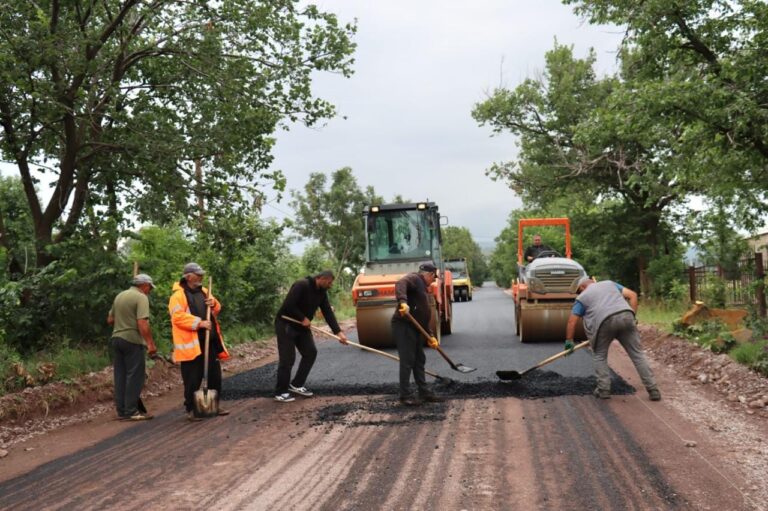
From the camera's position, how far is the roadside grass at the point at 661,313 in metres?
13.7

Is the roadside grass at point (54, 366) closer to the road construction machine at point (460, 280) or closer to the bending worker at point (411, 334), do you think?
the bending worker at point (411, 334)

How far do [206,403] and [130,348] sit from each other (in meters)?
1.08

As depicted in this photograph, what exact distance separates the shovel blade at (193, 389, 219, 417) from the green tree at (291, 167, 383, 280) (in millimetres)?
34431

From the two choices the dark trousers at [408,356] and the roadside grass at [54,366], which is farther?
the roadside grass at [54,366]

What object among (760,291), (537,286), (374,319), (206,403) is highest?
(537,286)

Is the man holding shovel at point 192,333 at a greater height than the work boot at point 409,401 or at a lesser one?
greater

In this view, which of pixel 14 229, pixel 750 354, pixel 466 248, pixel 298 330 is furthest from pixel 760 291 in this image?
pixel 466 248

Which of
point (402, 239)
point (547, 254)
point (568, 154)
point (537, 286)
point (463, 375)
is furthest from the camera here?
point (568, 154)

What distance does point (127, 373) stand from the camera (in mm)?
7371

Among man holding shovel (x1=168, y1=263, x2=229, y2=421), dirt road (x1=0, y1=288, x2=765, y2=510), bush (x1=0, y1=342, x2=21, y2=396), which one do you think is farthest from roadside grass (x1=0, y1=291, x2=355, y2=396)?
man holding shovel (x1=168, y1=263, x2=229, y2=421)

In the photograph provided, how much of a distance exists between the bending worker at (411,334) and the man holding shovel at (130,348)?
110 inches

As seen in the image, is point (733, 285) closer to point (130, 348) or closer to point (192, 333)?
point (192, 333)

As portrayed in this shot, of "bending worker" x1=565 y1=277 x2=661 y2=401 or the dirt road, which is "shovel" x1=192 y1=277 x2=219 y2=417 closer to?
the dirt road

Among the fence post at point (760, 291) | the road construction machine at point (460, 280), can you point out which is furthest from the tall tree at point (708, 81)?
the road construction machine at point (460, 280)
